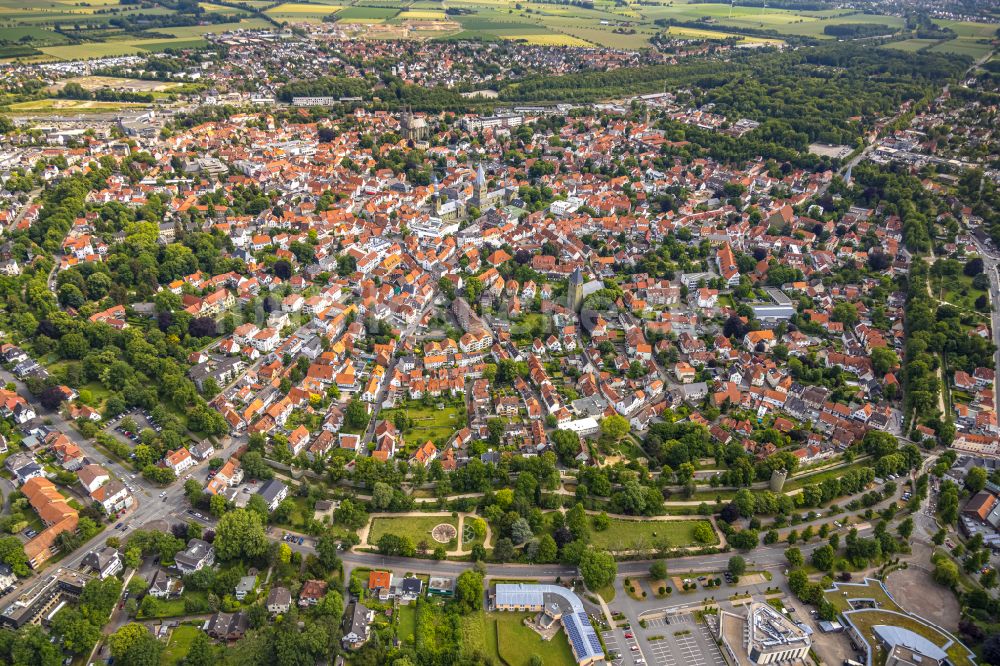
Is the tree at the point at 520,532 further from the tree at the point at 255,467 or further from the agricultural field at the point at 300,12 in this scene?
the agricultural field at the point at 300,12

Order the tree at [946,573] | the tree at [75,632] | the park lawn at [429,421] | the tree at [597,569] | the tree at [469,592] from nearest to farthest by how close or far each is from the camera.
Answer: the tree at [75,632] → the tree at [469,592] → the tree at [597,569] → the tree at [946,573] → the park lawn at [429,421]

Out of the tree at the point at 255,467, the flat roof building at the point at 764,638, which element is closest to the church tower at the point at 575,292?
the tree at the point at 255,467

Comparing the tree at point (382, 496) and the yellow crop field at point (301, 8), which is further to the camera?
the yellow crop field at point (301, 8)

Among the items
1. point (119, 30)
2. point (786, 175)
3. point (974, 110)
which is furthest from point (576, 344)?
point (119, 30)

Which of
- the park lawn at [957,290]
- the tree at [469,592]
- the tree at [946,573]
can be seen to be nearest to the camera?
the tree at [469,592]

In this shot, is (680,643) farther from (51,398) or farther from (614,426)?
(51,398)

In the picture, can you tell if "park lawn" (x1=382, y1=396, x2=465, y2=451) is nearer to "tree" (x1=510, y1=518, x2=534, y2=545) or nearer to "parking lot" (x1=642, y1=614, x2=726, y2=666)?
"tree" (x1=510, y1=518, x2=534, y2=545)

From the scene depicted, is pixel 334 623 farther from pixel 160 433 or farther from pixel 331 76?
pixel 331 76
